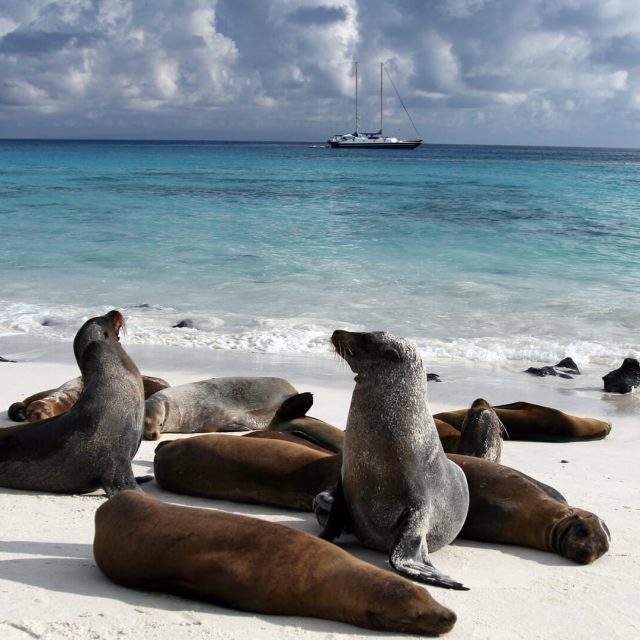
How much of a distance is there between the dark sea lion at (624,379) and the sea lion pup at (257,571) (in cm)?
616

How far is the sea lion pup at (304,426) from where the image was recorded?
5952 millimetres

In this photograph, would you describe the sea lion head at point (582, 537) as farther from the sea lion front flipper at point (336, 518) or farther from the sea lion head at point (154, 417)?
the sea lion head at point (154, 417)

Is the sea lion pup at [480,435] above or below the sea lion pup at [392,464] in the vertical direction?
below

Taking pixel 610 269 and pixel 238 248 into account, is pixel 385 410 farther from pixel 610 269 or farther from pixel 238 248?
→ pixel 238 248

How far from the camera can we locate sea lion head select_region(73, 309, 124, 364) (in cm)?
546

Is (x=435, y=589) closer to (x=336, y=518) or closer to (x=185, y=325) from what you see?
(x=336, y=518)

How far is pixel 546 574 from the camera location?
4.02 m

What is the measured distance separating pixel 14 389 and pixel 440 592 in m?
5.36

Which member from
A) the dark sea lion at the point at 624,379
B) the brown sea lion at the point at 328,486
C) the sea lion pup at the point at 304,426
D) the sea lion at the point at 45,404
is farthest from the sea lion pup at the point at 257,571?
the dark sea lion at the point at 624,379

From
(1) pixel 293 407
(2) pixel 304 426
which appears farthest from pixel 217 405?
(2) pixel 304 426

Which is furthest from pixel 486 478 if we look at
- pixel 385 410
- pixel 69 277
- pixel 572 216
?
pixel 572 216

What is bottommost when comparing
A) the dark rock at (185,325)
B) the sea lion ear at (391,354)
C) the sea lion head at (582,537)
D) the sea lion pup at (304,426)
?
the dark rock at (185,325)

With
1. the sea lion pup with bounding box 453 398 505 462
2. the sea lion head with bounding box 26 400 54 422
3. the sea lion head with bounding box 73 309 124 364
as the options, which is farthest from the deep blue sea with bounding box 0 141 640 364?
the sea lion head with bounding box 73 309 124 364

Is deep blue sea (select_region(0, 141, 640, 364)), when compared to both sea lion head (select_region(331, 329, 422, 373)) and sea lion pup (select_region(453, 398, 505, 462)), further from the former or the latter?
sea lion head (select_region(331, 329, 422, 373))
